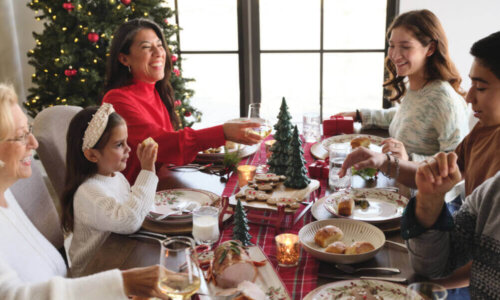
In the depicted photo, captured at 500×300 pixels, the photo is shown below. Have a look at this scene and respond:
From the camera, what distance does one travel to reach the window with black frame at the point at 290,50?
4105mm

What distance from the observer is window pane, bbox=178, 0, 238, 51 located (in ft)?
14.0

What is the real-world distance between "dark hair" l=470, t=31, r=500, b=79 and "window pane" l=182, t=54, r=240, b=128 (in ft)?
9.75

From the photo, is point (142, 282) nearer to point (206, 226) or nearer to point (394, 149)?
point (206, 226)

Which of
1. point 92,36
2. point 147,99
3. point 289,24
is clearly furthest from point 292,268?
point 289,24

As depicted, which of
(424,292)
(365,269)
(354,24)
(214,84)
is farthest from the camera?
(214,84)

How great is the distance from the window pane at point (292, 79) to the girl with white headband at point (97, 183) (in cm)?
262

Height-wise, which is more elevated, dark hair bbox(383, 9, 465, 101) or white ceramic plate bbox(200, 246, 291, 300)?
dark hair bbox(383, 9, 465, 101)

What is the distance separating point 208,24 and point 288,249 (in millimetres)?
3387

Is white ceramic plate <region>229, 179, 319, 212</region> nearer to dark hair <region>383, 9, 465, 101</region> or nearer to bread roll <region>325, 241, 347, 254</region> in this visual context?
bread roll <region>325, 241, 347, 254</region>

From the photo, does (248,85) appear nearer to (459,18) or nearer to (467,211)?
(459,18)

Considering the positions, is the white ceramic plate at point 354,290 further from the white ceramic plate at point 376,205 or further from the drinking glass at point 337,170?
the drinking glass at point 337,170

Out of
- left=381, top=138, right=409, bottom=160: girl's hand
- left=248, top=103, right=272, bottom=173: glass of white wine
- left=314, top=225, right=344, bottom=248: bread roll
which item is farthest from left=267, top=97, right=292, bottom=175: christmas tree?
left=314, top=225, right=344, bottom=248: bread roll

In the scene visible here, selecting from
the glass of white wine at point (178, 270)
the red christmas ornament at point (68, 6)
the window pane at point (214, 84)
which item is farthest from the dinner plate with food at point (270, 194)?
the window pane at point (214, 84)

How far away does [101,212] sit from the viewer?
1.51 metres
